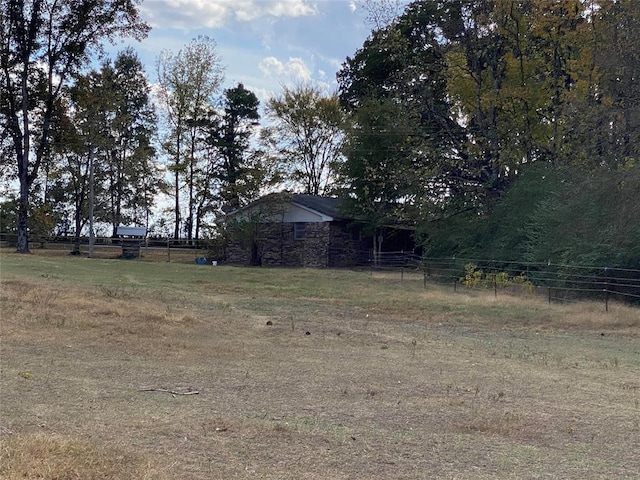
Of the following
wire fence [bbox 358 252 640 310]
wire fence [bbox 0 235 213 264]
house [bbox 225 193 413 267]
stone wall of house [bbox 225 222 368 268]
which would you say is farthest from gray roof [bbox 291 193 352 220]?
wire fence [bbox 358 252 640 310]

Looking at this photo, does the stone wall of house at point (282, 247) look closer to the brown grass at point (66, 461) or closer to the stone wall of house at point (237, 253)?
the stone wall of house at point (237, 253)

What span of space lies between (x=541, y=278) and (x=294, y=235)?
19.1m

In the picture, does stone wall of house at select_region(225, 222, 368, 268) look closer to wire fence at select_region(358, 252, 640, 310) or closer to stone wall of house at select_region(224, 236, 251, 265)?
stone wall of house at select_region(224, 236, 251, 265)

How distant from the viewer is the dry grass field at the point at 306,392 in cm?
427

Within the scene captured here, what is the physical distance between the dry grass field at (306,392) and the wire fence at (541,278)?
3337 millimetres

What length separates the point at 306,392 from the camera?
6.62 m

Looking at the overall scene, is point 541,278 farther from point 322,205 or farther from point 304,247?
point 322,205

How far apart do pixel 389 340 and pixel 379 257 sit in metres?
26.0

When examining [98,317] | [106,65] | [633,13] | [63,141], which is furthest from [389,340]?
[106,65]

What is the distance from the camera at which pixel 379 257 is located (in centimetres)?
3675

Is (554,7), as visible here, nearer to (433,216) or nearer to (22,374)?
(433,216)

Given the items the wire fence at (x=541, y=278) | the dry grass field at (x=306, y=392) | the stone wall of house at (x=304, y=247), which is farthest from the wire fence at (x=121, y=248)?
the dry grass field at (x=306, y=392)

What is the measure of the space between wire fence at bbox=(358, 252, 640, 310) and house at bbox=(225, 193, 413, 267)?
26.3 ft

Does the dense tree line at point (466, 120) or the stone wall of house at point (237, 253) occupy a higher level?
the dense tree line at point (466, 120)
